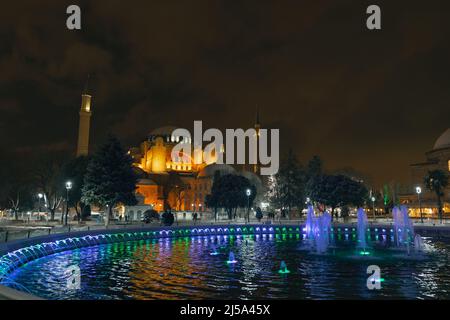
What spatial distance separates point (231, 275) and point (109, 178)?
2878 cm

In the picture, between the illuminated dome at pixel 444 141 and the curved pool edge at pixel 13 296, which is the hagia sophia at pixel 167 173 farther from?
the curved pool edge at pixel 13 296

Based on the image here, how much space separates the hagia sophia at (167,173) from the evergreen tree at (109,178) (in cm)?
3624

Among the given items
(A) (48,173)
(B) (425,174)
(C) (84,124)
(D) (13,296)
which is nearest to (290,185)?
(B) (425,174)

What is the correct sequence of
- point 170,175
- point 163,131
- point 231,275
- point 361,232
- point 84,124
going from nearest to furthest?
point 231,275 → point 361,232 → point 84,124 → point 170,175 → point 163,131

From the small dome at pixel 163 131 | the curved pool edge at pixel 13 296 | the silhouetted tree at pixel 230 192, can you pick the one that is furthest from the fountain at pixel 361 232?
the small dome at pixel 163 131

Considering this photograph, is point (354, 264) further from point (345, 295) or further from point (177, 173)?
point (177, 173)

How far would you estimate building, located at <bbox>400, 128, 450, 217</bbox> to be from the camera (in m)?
72.3

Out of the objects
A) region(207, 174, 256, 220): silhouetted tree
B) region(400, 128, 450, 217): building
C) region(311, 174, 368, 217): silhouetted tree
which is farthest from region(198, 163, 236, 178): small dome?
region(311, 174, 368, 217): silhouetted tree

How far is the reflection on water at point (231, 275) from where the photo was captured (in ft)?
42.4

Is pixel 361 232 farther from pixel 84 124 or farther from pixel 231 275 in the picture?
pixel 84 124

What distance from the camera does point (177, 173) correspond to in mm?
101625

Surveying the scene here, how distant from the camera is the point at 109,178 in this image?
4181cm
